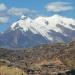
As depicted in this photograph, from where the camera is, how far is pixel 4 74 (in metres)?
42.3

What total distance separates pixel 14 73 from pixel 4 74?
11.5 ft

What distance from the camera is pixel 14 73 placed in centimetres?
4572

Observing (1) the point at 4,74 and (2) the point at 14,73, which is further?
(2) the point at 14,73
